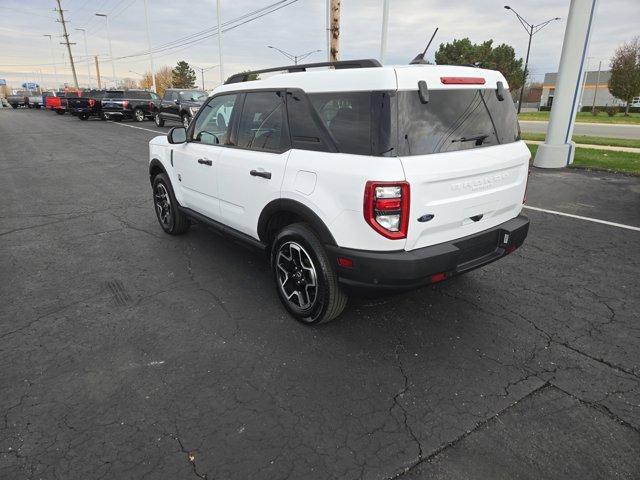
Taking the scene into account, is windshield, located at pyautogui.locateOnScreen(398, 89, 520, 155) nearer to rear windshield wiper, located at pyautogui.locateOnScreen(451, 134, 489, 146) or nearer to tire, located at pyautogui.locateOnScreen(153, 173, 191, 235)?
rear windshield wiper, located at pyautogui.locateOnScreen(451, 134, 489, 146)

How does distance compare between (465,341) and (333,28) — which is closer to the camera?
(465,341)

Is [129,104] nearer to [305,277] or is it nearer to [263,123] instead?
[263,123]

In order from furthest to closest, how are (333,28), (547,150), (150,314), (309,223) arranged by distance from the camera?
(333,28) → (547,150) → (150,314) → (309,223)

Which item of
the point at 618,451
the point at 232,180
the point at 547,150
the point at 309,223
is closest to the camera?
the point at 618,451

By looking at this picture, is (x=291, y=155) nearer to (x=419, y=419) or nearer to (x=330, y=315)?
(x=330, y=315)

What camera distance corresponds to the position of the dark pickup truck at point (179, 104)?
21.2 metres

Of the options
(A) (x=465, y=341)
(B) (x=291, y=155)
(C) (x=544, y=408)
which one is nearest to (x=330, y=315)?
(A) (x=465, y=341)

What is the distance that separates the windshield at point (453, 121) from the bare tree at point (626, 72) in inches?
2001

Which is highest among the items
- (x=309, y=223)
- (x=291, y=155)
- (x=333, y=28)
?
(x=333, y=28)

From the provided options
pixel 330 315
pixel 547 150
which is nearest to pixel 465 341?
pixel 330 315

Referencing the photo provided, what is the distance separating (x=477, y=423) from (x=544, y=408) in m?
0.46

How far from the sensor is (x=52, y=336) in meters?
3.44

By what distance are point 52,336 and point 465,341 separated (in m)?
3.23

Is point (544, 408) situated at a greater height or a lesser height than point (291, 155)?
lesser
